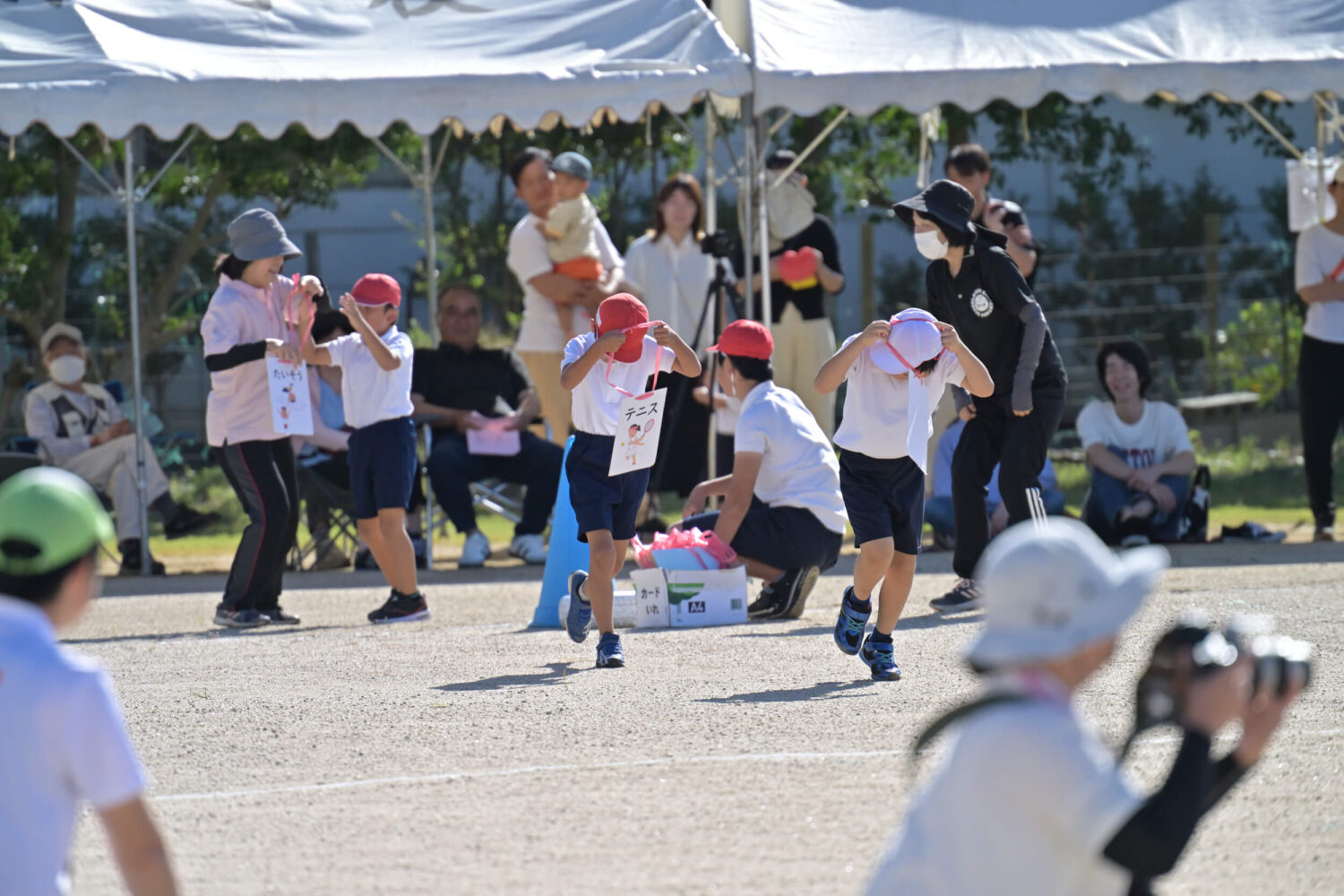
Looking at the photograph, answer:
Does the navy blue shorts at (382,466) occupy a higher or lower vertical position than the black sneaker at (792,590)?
higher

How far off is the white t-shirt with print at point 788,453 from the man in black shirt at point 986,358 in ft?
1.91

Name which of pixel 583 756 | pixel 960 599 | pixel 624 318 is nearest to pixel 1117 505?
pixel 960 599

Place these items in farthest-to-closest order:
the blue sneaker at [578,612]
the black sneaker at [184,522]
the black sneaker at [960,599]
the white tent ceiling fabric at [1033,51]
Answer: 1. the black sneaker at [184,522]
2. the white tent ceiling fabric at [1033,51]
3. the black sneaker at [960,599]
4. the blue sneaker at [578,612]

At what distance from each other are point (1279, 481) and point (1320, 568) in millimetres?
5019

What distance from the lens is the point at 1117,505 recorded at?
10531 millimetres

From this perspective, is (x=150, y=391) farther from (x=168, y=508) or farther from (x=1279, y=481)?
(x=1279, y=481)

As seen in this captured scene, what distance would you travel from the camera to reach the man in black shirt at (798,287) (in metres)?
11.4

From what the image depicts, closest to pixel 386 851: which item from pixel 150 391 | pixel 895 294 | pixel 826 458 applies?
pixel 826 458

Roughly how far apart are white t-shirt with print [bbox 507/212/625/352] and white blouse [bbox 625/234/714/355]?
176mm

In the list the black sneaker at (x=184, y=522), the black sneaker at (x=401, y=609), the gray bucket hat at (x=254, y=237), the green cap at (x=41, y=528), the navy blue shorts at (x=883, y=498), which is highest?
the gray bucket hat at (x=254, y=237)

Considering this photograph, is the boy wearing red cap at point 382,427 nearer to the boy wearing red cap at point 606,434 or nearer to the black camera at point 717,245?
the boy wearing red cap at point 606,434

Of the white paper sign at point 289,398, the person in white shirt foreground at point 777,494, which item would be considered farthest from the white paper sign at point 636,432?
the white paper sign at point 289,398

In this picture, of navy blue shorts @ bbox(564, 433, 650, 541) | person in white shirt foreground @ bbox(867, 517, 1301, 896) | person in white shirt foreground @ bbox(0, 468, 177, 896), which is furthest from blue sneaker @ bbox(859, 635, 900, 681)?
person in white shirt foreground @ bbox(0, 468, 177, 896)

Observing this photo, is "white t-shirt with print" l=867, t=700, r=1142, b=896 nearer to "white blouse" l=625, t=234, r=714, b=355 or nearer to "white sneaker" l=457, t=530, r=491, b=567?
"white sneaker" l=457, t=530, r=491, b=567
